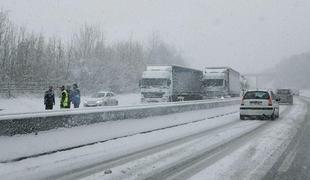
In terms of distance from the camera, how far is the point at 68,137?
1153 cm

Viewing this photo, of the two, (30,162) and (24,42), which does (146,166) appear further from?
(24,42)

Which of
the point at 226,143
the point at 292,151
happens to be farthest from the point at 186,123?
the point at 292,151

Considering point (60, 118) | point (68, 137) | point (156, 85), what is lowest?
point (68, 137)

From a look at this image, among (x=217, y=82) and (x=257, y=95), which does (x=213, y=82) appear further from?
(x=257, y=95)

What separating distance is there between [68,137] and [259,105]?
14603mm

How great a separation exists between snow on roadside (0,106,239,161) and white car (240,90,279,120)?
671cm

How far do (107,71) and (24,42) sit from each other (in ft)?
66.2

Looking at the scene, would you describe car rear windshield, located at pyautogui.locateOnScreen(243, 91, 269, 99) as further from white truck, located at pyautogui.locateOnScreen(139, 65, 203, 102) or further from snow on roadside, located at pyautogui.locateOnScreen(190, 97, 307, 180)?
white truck, located at pyautogui.locateOnScreen(139, 65, 203, 102)

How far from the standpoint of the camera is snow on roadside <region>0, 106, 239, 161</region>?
30.9ft

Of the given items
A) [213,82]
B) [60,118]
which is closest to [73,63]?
[213,82]

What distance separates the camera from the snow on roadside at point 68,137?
9430 millimetres

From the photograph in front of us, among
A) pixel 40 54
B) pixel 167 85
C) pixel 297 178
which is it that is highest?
pixel 40 54

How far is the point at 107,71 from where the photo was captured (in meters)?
72.6

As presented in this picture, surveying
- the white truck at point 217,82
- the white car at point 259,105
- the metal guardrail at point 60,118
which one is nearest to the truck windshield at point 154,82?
the white truck at point 217,82
